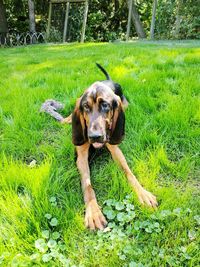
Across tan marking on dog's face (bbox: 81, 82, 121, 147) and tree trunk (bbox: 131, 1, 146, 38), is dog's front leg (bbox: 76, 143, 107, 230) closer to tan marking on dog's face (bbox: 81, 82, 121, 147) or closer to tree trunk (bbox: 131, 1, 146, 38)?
tan marking on dog's face (bbox: 81, 82, 121, 147)

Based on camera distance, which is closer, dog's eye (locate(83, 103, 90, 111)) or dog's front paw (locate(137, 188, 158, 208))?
dog's front paw (locate(137, 188, 158, 208))

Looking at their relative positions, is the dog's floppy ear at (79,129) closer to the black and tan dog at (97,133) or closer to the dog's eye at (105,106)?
the black and tan dog at (97,133)

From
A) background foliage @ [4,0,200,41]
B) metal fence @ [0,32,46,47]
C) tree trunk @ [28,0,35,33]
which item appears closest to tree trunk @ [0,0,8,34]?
metal fence @ [0,32,46,47]

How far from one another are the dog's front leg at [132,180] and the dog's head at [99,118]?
0.09 metres

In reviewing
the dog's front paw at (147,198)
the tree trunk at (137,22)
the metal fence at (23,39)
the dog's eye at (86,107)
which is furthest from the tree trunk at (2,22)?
the dog's front paw at (147,198)

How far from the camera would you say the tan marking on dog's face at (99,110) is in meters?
2.38

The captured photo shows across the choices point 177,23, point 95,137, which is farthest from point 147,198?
point 177,23

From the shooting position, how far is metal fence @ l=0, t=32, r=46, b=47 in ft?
47.1

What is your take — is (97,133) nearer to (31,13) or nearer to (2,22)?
(31,13)

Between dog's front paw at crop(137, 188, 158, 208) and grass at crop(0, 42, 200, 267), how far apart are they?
0.15 feet

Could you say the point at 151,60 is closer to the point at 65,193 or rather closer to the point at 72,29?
the point at 65,193

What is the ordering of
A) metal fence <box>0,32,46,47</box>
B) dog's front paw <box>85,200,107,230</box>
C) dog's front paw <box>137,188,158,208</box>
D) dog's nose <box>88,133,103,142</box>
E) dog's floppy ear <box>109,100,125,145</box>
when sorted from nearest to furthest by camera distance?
dog's front paw <box>85,200,107,230</box>, dog's front paw <box>137,188,158,208</box>, dog's nose <box>88,133,103,142</box>, dog's floppy ear <box>109,100,125,145</box>, metal fence <box>0,32,46,47</box>

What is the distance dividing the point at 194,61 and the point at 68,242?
4339 millimetres

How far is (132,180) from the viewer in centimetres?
240
